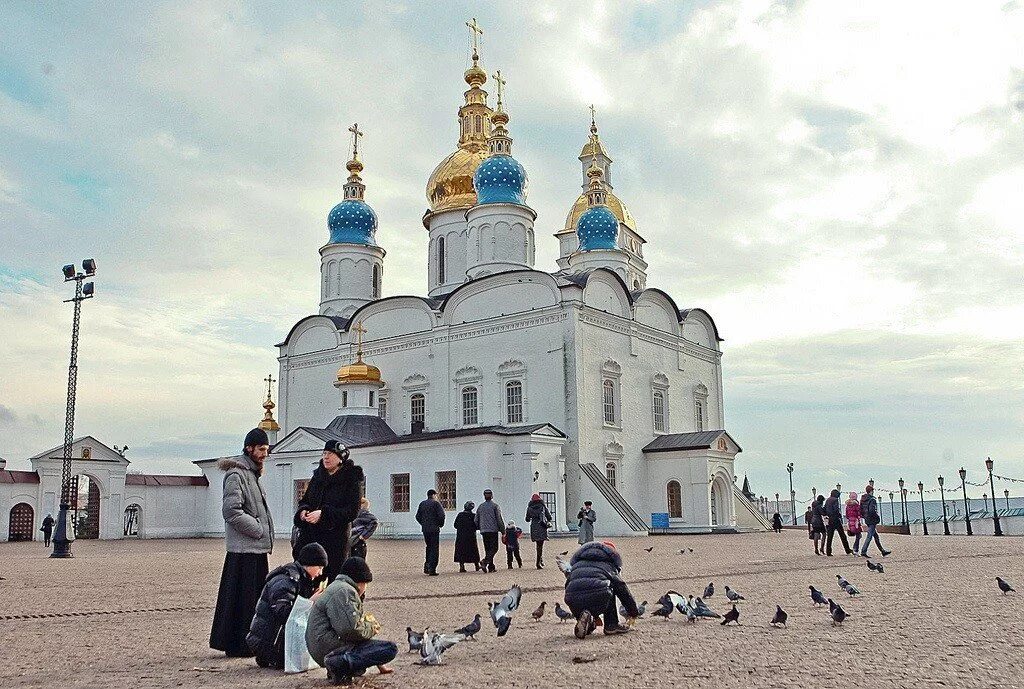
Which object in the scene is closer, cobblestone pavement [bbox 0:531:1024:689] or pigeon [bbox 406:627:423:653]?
cobblestone pavement [bbox 0:531:1024:689]

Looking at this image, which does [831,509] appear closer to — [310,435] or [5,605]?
[5,605]

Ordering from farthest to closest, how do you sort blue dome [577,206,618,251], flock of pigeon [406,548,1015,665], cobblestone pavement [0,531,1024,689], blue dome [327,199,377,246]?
1. blue dome [327,199,377,246]
2. blue dome [577,206,618,251]
3. flock of pigeon [406,548,1015,665]
4. cobblestone pavement [0,531,1024,689]

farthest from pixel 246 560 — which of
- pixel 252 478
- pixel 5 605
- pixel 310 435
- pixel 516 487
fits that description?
pixel 310 435

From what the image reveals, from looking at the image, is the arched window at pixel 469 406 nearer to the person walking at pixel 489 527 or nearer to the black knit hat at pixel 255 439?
the person walking at pixel 489 527

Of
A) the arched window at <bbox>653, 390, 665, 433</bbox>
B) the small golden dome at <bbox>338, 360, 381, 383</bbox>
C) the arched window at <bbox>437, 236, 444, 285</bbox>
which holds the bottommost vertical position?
the arched window at <bbox>653, 390, 665, 433</bbox>

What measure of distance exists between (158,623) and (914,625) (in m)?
7.04

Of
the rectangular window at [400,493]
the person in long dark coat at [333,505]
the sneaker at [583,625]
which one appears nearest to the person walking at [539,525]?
the sneaker at [583,625]

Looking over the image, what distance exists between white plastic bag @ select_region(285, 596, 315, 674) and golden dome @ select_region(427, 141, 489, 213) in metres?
32.2

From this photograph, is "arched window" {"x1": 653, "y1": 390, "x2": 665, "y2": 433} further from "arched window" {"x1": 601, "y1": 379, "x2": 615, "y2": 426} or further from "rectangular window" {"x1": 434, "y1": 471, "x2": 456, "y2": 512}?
"rectangular window" {"x1": 434, "y1": 471, "x2": 456, "y2": 512}

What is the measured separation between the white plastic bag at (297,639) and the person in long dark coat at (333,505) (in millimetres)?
905

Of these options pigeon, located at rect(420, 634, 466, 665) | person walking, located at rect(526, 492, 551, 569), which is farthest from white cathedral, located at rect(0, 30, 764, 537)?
pigeon, located at rect(420, 634, 466, 665)

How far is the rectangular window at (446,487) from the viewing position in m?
27.5

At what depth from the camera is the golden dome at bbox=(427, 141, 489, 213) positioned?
125 ft

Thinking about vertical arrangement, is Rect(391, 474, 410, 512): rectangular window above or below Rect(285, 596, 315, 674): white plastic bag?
above
